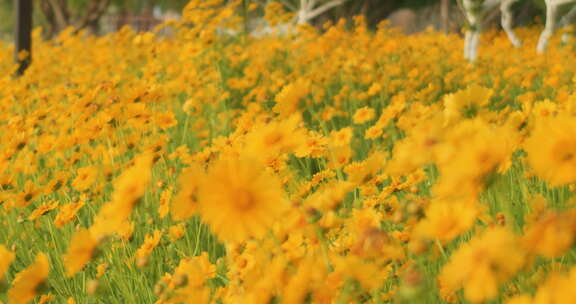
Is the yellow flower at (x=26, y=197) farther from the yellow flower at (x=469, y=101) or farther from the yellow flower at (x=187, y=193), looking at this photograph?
the yellow flower at (x=469, y=101)

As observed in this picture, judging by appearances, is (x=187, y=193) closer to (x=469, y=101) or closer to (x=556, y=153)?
(x=556, y=153)

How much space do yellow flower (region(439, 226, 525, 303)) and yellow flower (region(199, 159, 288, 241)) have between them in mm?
207

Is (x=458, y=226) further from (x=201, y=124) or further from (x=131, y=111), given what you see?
(x=201, y=124)

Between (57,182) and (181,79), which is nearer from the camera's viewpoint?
(57,182)

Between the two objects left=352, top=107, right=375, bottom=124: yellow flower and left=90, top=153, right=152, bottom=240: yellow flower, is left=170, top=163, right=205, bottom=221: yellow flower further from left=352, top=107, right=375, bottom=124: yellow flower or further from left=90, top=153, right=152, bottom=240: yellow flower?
left=352, top=107, right=375, bottom=124: yellow flower

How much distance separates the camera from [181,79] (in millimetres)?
2902

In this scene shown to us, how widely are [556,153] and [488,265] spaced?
0.16 meters

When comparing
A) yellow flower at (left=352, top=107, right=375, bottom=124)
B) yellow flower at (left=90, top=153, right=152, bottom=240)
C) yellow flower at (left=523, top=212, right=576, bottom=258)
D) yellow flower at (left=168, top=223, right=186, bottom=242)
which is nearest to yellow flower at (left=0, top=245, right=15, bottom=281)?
yellow flower at (left=90, top=153, right=152, bottom=240)

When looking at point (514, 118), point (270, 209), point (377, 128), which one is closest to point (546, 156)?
point (270, 209)

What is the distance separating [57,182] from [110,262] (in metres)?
0.32

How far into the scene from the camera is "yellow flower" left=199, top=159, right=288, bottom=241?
0.62m

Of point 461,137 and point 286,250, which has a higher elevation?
point 461,137

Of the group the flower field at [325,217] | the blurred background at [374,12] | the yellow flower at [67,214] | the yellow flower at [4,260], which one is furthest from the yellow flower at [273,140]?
the blurred background at [374,12]

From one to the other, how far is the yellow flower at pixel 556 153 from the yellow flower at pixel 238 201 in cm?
27
